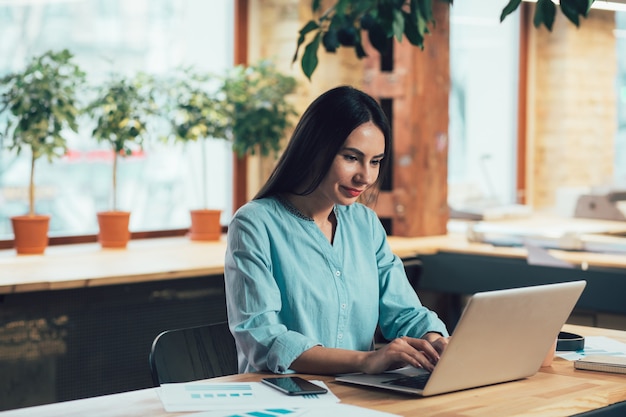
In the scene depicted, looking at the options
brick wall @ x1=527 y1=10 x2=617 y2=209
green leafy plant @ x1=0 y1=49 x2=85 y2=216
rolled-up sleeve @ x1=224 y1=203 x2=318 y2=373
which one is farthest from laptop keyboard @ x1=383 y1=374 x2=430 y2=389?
brick wall @ x1=527 y1=10 x2=617 y2=209

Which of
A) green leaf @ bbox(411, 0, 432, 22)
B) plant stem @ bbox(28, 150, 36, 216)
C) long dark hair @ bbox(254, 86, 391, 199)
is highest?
green leaf @ bbox(411, 0, 432, 22)

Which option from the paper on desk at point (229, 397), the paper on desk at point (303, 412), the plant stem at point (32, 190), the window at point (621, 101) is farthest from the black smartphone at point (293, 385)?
the window at point (621, 101)

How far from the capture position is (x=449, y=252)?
15.6 feet

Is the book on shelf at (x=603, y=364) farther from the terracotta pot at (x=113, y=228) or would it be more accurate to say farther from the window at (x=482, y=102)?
the window at (x=482, y=102)

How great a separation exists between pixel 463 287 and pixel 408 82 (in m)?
1.10

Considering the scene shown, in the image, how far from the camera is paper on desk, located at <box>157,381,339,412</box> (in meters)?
1.87

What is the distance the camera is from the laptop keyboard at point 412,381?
79.8 inches

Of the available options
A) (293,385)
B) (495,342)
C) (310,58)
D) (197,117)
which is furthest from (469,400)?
(197,117)

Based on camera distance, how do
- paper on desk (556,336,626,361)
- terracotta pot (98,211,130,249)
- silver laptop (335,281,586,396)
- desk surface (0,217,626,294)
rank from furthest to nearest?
terracotta pot (98,211,130,249) < desk surface (0,217,626,294) < paper on desk (556,336,626,361) < silver laptop (335,281,586,396)

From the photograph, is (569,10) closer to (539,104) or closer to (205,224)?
(205,224)

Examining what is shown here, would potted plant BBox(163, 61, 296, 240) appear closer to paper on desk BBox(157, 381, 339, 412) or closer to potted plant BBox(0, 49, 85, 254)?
potted plant BBox(0, 49, 85, 254)

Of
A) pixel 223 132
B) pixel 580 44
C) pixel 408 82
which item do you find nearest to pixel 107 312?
pixel 223 132

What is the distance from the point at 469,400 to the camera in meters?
1.97

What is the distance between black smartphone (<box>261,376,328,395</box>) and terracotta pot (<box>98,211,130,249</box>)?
8.75 ft
